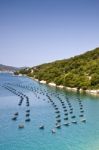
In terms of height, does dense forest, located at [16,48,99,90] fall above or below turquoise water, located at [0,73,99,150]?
above

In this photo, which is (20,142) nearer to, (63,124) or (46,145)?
(46,145)

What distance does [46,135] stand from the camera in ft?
174

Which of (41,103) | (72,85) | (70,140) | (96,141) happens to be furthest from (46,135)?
(72,85)

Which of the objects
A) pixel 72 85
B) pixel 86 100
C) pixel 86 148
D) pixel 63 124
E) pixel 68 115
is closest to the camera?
pixel 86 148

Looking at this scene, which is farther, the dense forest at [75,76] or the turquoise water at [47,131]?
the dense forest at [75,76]

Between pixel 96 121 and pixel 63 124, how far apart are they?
8177mm

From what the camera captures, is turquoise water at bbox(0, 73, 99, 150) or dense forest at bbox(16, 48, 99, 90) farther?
dense forest at bbox(16, 48, 99, 90)

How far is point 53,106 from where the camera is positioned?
3233 inches

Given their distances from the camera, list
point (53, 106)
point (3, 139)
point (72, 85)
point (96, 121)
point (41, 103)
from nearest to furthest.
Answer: point (3, 139) < point (96, 121) < point (53, 106) < point (41, 103) < point (72, 85)

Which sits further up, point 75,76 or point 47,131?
point 75,76

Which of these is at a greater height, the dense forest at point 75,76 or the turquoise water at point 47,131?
the dense forest at point 75,76

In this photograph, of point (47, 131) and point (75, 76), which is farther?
point (75, 76)

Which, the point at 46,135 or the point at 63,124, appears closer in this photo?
the point at 46,135

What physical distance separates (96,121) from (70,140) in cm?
1551
